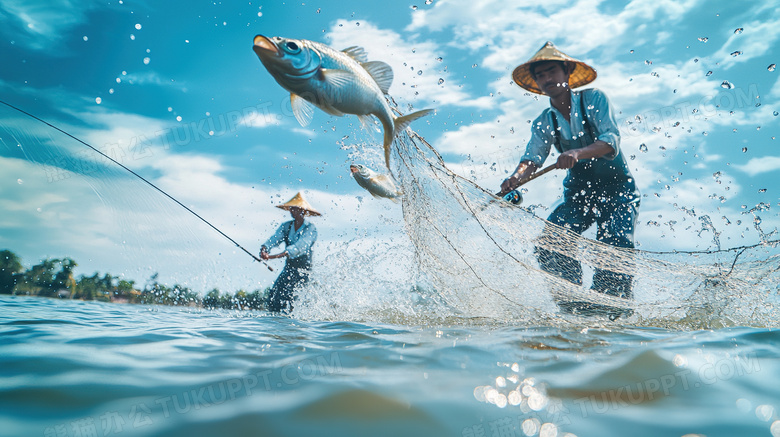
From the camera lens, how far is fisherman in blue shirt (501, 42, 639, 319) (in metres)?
3.75

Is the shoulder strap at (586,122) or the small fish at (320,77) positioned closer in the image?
the small fish at (320,77)

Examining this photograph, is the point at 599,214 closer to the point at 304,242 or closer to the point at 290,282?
the point at 304,242

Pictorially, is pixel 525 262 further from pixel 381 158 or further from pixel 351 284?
pixel 351 284

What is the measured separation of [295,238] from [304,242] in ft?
0.87

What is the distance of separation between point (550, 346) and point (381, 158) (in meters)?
2.40

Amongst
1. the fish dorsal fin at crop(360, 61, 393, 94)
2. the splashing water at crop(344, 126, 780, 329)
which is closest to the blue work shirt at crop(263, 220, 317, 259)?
the splashing water at crop(344, 126, 780, 329)

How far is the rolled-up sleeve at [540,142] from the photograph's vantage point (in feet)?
13.1

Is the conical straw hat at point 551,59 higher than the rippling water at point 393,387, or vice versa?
the conical straw hat at point 551,59

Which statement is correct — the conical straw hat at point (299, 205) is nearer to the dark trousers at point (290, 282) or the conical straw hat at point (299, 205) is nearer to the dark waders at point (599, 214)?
the dark trousers at point (290, 282)

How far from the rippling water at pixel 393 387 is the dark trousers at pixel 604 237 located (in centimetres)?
148

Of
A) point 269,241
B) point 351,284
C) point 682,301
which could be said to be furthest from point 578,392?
point 269,241

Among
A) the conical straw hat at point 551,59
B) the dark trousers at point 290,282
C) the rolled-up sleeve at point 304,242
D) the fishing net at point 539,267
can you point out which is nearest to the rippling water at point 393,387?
the fishing net at point 539,267

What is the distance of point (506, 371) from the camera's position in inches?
64.1

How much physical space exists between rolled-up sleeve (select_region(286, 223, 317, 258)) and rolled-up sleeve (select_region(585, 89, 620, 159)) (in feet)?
15.2
